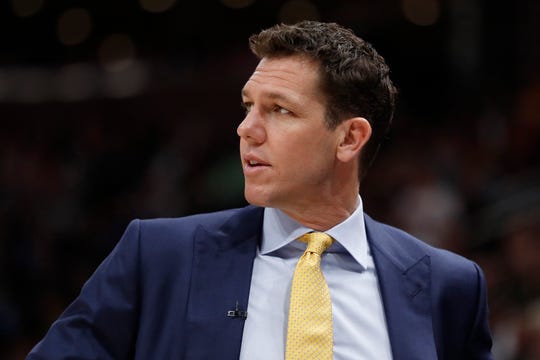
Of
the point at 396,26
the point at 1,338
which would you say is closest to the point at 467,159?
the point at 1,338

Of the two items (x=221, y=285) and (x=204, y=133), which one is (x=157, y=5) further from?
(x=221, y=285)

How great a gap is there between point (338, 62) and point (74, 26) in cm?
1387

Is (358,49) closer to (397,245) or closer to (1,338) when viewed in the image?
(397,245)

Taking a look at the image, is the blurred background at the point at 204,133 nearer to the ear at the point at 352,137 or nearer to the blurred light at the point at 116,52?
the blurred light at the point at 116,52

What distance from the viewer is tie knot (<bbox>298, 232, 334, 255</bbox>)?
2.68 metres

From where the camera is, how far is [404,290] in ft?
8.89

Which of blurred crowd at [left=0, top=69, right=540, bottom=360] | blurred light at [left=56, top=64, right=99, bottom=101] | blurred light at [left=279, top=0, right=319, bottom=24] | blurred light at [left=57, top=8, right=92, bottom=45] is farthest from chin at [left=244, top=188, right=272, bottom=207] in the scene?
blurred light at [left=57, top=8, right=92, bottom=45]

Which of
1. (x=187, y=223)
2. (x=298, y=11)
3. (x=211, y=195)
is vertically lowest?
(x=211, y=195)

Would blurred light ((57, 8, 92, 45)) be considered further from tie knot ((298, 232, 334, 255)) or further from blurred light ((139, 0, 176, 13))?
tie knot ((298, 232, 334, 255))

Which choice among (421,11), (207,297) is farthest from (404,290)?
(421,11)

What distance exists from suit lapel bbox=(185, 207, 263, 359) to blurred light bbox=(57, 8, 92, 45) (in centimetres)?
1359

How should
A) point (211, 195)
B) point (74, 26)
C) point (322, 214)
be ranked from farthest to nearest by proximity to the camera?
1. point (74, 26)
2. point (211, 195)
3. point (322, 214)

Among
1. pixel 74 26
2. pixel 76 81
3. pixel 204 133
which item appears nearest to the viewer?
pixel 204 133

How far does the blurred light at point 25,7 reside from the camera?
48.5 ft
